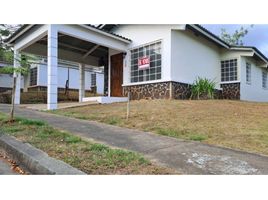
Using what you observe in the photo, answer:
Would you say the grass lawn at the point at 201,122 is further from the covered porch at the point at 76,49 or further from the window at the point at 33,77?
the window at the point at 33,77

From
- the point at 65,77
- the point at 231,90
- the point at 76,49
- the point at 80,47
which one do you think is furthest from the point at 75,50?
the point at 65,77

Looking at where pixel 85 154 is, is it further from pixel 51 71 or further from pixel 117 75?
pixel 117 75

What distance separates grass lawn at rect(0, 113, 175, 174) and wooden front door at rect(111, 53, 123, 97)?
932cm

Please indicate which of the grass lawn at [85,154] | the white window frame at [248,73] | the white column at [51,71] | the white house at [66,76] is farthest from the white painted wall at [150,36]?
the white house at [66,76]

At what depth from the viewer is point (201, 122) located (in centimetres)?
804

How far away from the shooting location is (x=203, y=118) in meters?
8.52

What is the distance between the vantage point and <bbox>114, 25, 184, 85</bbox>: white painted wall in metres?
13.3

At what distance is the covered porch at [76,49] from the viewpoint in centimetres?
1182

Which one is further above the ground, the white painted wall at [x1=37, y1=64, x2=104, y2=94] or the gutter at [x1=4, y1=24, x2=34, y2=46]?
the gutter at [x1=4, y1=24, x2=34, y2=46]

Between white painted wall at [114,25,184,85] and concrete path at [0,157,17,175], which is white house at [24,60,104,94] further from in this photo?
concrete path at [0,157,17,175]

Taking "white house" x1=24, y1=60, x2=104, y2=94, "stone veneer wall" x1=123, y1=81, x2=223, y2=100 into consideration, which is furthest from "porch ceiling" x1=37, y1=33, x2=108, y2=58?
"white house" x1=24, y1=60, x2=104, y2=94

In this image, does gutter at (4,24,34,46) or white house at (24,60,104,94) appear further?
white house at (24,60,104,94)

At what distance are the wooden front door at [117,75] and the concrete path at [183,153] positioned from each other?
8817 mm
